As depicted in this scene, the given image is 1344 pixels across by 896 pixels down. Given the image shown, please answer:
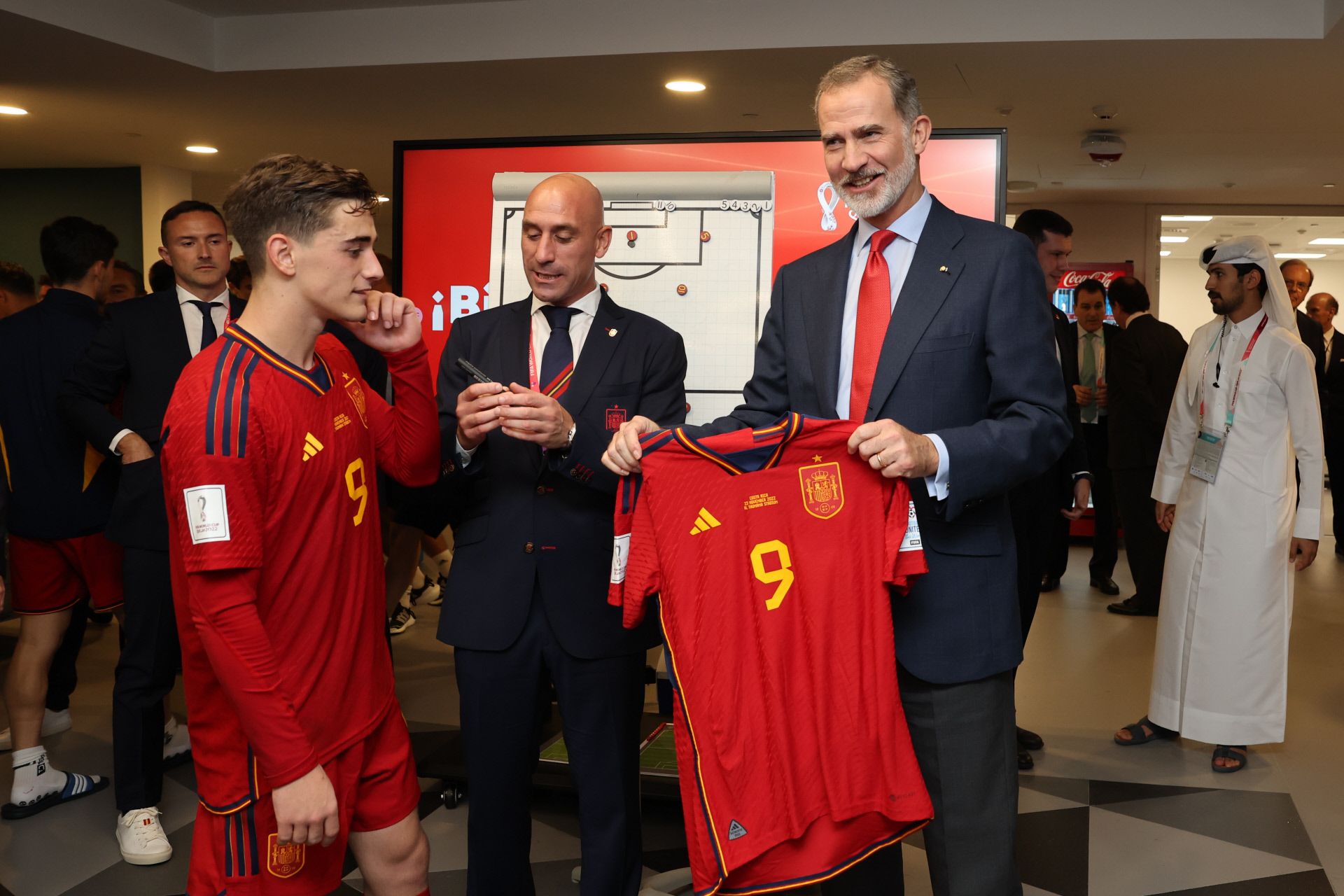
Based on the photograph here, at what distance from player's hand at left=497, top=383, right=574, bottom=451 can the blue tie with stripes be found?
1.03ft

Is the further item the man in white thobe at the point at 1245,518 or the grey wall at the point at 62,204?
the grey wall at the point at 62,204

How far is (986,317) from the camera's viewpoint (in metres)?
1.87

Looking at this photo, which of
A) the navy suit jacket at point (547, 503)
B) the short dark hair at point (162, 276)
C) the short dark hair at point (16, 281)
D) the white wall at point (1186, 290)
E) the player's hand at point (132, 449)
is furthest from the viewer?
the white wall at point (1186, 290)

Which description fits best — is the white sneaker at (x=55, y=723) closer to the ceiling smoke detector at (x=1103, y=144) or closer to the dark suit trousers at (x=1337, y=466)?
the ceiling smoke detector at (x=1103, y=144)

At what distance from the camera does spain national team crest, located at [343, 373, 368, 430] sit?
195cm

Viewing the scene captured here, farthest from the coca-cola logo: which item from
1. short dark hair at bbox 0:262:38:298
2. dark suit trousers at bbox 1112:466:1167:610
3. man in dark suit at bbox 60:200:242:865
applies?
man in dark suit at bbox 60:200:242:865

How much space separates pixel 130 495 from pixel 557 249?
1.57 metres

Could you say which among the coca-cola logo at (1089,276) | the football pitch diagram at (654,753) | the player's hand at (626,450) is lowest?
the football pitch diagram at (654,753)

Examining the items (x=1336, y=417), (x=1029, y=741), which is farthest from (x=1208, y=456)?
(x=1336, y=417)

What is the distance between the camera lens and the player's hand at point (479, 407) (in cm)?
200

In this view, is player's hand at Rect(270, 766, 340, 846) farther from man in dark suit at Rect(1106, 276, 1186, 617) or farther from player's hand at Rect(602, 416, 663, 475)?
man in dark suit at Rect(1106, 276, 1186, 617)

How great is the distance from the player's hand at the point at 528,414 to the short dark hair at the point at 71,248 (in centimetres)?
228

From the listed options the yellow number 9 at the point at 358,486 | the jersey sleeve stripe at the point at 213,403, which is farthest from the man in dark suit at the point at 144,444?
the jersey sleeve stripe at the point at 213,403

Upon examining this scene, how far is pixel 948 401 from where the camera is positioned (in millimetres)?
1896
